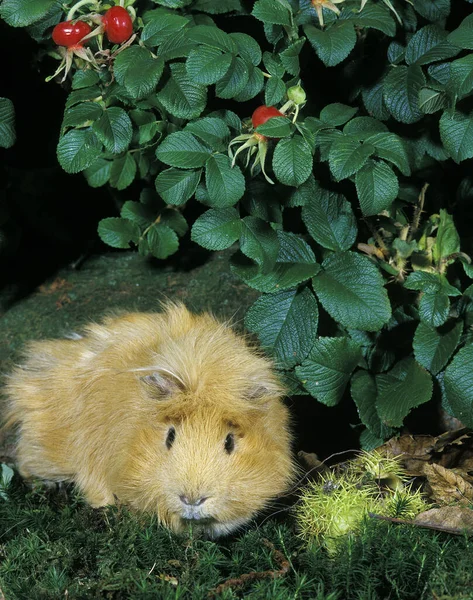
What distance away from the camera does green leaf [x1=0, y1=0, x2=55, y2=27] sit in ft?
8.58

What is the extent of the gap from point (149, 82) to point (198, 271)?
5.33 ft

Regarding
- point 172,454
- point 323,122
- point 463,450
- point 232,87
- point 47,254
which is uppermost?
point 232,87

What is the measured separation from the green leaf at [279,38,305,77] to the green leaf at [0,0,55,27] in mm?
765

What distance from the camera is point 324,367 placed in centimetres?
291

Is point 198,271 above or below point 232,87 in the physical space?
below

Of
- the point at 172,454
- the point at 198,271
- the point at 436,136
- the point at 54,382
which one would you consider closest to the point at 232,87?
the point at 436,136

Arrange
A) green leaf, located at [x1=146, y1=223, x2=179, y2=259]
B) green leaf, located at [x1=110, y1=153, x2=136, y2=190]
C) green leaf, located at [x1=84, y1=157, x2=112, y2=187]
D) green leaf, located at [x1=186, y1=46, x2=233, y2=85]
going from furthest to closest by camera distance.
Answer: green leaf, located at [x1=146, y1=223, x2=179, y2=259]
green leaf, located at [x1=84, y1=157, x2=112, y2=187]
green leaf, located at [x1=110, y1=153, x2=136, y2=190]
green leaf, located at [x1=186, y1=46, x2=233, y2=85]

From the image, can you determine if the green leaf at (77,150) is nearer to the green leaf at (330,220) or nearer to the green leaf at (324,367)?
the green leaf at (330,220)

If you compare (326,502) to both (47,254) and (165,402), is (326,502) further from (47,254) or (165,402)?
(47,254)

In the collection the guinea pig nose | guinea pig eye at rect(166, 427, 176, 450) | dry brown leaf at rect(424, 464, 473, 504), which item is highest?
guinea pig eye at rect(166, 427, 176, 450)

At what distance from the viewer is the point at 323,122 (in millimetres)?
2717

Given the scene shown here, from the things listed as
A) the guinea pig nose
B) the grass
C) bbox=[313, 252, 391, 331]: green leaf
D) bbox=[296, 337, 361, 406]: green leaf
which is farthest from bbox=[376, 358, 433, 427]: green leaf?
the guinea pig nose

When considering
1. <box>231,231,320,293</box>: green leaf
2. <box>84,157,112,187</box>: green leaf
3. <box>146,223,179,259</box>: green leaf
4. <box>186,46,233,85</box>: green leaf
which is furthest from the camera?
<box>146,223,179,259</box>: green leaf

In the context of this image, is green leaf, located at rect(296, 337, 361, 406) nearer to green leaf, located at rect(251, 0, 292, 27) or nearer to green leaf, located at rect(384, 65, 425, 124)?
green leaf, located at rect(384, 65, 425, 124)
